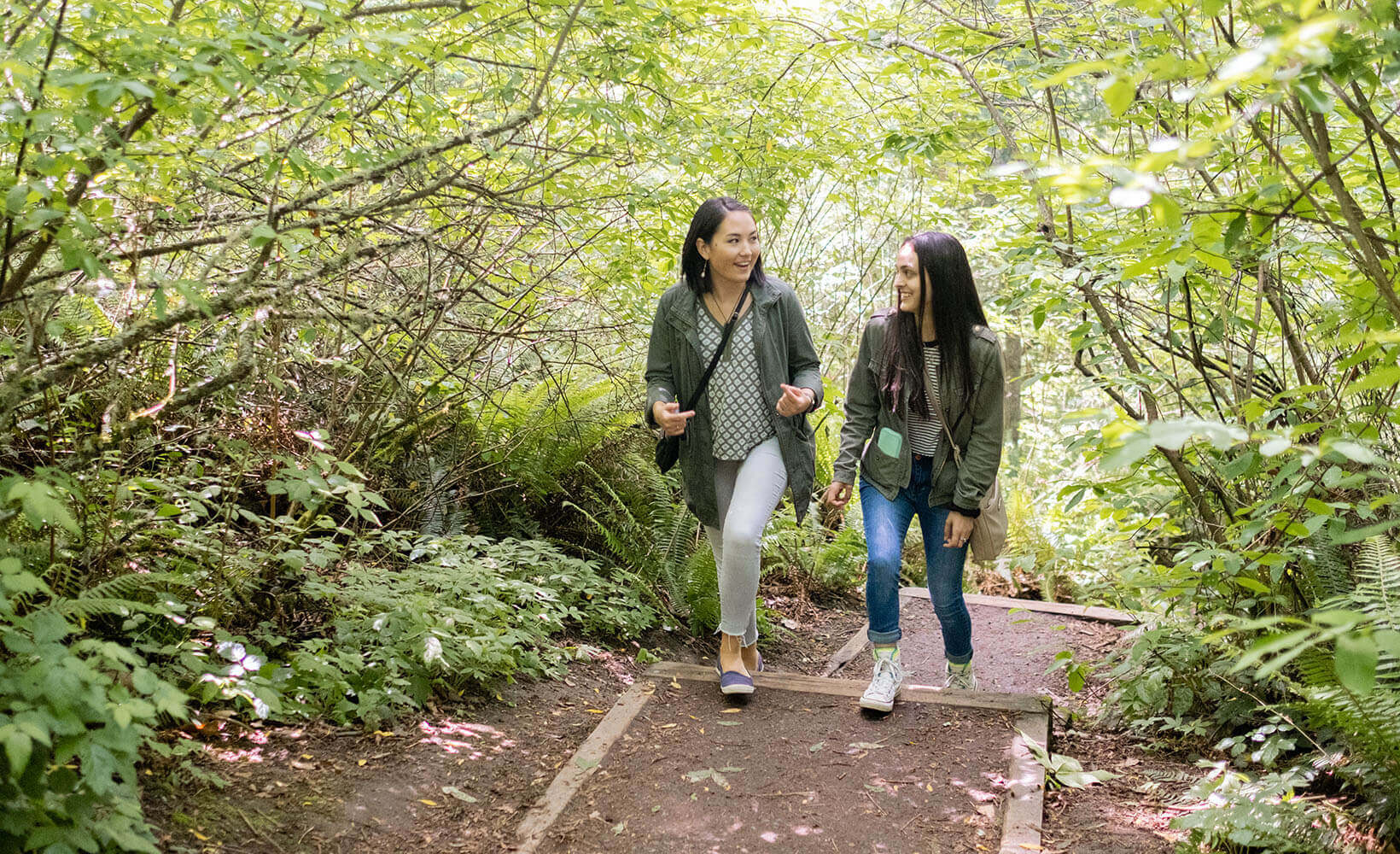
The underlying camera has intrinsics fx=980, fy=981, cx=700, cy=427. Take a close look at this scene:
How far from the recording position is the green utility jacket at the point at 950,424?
163 inches

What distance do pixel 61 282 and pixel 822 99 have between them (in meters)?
4.36

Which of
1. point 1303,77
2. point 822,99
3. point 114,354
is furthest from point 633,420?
point 1303,77

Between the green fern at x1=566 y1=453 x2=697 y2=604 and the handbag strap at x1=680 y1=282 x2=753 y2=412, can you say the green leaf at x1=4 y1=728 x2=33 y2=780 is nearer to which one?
the handbag strap at x1=680 y1=282 x2=753 y2=412

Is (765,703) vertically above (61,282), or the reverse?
(61,282)

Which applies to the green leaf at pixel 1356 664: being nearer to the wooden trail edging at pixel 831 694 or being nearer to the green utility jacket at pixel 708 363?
the wooden trail edging at pixel 831 694

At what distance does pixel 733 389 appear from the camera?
14.1ft

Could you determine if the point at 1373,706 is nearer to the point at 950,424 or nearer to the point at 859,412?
the point at 950,424

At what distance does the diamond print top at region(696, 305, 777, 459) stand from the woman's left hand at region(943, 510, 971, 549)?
0.84 meters

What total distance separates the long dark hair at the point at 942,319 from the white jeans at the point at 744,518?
642 millimetres

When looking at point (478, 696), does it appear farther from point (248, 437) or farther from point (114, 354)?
point (114, 354)

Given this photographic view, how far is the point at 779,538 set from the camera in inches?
286

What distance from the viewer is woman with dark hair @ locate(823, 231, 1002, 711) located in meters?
4.18

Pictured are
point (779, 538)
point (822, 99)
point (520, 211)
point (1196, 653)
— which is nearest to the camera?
point (1196, 653)

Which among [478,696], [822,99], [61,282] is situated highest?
[822,99]
